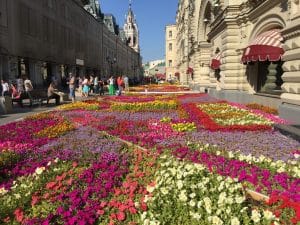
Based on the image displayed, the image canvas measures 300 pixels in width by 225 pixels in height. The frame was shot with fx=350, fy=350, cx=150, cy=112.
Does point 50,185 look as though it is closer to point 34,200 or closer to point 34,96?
point 34,200

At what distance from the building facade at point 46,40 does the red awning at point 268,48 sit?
22191 mm

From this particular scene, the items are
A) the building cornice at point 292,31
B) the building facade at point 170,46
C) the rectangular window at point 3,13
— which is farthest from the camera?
the building facade at point 170,46

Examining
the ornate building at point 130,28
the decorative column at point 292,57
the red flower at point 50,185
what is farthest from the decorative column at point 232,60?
the ornate building at point 130,28

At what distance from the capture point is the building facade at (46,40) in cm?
3128

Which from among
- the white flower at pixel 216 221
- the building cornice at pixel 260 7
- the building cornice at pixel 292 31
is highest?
the building cornice at pixel 260 7

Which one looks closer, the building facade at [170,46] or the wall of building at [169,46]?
the wall of building at [169,46]

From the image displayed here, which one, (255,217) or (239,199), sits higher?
(239,199)

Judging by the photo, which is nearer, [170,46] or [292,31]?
[292,31]

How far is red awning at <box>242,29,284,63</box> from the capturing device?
46.5ft

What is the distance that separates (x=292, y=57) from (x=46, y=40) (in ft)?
110

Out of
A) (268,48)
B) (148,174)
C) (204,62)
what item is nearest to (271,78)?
(268,48)

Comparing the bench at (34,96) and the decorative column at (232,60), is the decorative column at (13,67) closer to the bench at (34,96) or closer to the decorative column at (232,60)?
the bench at (34,96)

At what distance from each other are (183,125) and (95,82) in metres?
27.6

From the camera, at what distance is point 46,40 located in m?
40.5
